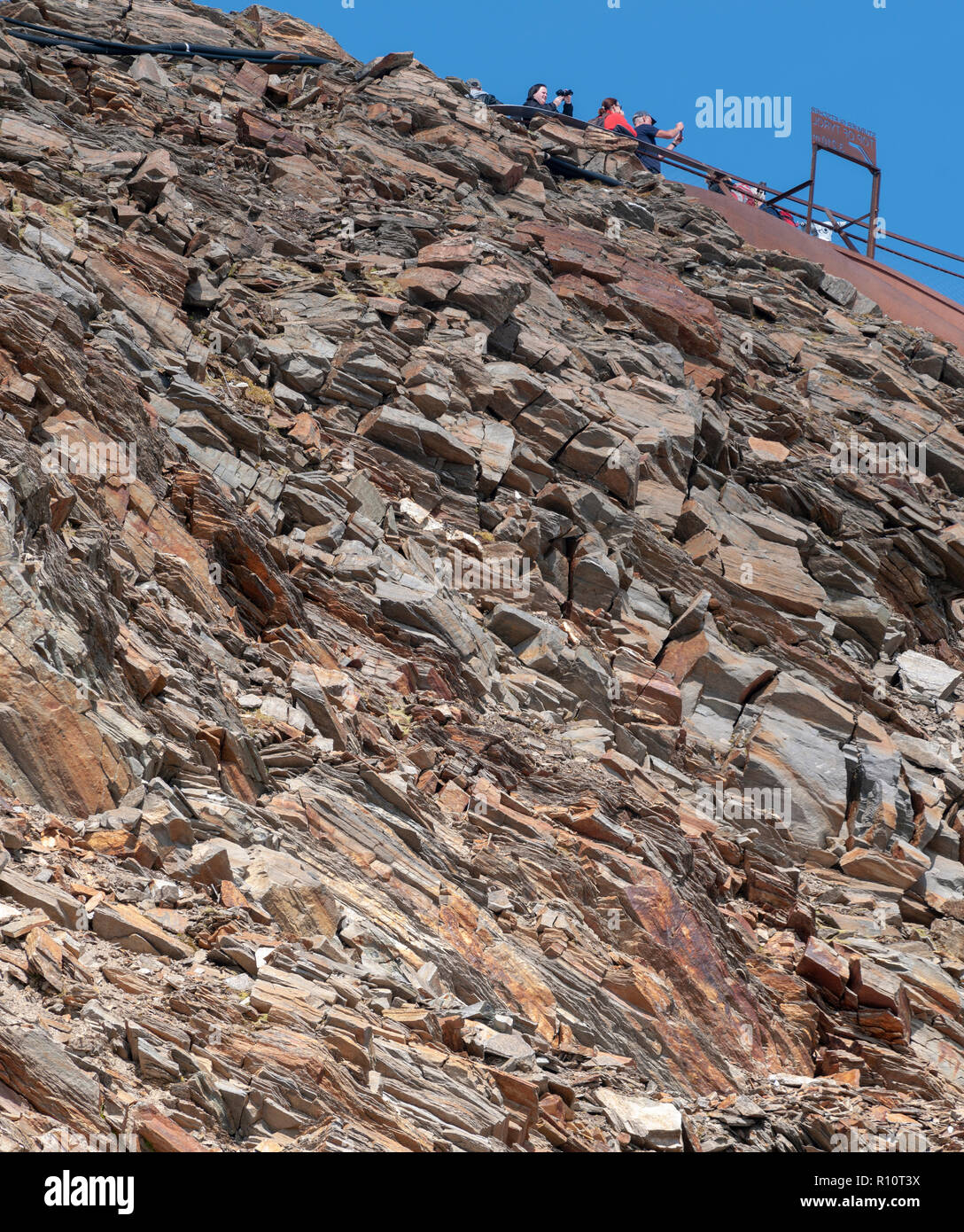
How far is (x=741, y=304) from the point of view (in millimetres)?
34156

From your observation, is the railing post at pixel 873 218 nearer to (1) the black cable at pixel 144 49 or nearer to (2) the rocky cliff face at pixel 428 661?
(2) the rocky cliff face at pixel 428 661

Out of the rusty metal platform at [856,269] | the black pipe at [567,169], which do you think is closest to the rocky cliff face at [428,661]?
the black pipe at [567,169]

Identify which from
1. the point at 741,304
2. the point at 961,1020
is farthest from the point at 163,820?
the point at 741,304

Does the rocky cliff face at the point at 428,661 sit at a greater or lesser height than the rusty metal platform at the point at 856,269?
lesser

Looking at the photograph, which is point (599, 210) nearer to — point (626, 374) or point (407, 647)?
point (626, 374)

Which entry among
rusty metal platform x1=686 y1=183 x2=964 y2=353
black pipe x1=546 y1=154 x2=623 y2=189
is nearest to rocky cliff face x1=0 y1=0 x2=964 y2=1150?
black pipe x1=546 y1=154 x2=623 y2=189

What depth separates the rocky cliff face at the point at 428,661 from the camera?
9.54 metres

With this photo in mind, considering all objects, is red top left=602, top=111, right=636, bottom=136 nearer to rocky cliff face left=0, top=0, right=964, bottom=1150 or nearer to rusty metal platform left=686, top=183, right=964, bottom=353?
rusty metal platform left=686, top=183, right=964, bottom=353

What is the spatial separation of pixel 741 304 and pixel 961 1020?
21.9 m

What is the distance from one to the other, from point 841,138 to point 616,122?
22.4 feet

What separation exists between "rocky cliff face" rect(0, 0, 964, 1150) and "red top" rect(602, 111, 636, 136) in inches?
294

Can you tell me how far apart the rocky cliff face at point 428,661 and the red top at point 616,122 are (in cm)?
746

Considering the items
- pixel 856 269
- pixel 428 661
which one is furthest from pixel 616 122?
pixel 428 661

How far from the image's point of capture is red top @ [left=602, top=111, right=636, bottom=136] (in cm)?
4016
